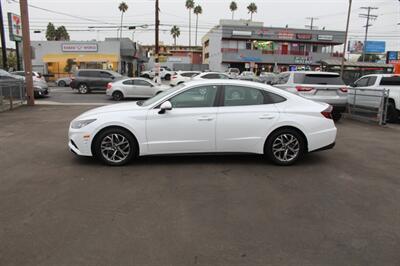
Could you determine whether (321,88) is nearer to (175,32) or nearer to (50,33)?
(50,33)

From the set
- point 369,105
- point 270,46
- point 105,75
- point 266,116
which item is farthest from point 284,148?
point 270,46

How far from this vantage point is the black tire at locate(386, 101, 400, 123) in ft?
41.7

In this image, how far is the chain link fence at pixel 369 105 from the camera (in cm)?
1183

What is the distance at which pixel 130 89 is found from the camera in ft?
69.1

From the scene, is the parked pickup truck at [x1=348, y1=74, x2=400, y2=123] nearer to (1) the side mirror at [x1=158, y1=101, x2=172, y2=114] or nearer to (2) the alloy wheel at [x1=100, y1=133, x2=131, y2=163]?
(1) the side mirror at [x1=158, y1=101, x2=172, y2=114]

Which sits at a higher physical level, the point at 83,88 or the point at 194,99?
the point at 194,99

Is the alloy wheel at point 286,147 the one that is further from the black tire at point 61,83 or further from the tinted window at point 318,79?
the black tire at point 61,83

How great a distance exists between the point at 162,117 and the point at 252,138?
1.64 meters

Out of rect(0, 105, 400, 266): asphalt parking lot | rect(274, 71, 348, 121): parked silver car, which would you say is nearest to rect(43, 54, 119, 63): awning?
rect(274, 71, 348, 121): parked silver car

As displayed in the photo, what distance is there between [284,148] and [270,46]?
2573 inches

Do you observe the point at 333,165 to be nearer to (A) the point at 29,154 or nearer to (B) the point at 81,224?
(B) the point at 81,224

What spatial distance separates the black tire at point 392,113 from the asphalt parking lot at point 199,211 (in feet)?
20.6

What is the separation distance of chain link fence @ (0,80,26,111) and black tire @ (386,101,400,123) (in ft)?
48.4

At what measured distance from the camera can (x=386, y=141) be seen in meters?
9.20
